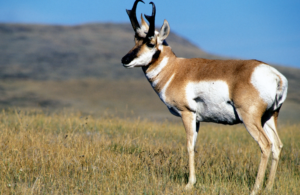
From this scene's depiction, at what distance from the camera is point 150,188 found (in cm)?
456

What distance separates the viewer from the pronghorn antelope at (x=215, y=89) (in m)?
4.55

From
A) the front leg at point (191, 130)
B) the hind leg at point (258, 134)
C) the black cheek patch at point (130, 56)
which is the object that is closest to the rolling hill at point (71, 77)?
the black cheek patch at point (130, 56)

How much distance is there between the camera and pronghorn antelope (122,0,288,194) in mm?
4551

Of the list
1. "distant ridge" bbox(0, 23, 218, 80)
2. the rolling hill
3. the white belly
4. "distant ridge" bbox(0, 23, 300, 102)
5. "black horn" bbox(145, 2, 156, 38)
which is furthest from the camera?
"distant ridge" bbox(0, 23, 218, 80)

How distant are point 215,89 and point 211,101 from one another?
21 centimetres

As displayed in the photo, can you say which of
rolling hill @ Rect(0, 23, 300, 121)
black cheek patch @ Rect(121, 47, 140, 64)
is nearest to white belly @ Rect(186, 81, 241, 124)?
black cheek patch @ Rect(121, 47, 140, 64)

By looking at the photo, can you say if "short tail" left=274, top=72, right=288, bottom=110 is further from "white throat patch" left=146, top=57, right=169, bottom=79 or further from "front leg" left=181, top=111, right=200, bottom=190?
"white throat patch" left=146, top=57, right=169, bottom=79

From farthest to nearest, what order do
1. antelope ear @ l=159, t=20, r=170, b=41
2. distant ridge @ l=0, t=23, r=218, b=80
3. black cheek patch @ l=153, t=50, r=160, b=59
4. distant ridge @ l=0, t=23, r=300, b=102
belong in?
1. distant ridge @ l=0, t=23, r=218, b=80
2. distant ridge @ l=0, t=23, r=300, b=102
3. black cheek patch @ l=153, t=50, r=160, b=59
4. antelope ear @ l=159, t=20, r=170, b=41

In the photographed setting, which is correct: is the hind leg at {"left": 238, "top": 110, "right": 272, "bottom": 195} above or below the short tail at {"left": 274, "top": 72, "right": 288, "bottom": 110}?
below

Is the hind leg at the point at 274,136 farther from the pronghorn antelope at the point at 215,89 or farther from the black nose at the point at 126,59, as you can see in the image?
the black nose at the point at 126,59

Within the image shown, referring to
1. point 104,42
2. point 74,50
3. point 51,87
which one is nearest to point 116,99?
point 51,87

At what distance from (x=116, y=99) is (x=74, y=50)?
22.9 metres

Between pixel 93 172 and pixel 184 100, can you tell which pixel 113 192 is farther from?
pixel 184 100

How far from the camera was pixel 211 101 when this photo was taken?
485 cm
